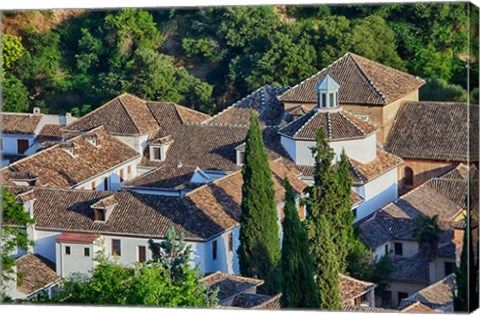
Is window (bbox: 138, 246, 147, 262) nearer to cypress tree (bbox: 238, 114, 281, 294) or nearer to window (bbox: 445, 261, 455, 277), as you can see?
cypress tree (bbox: 238, 114, 281, 294)

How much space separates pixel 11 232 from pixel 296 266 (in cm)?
263

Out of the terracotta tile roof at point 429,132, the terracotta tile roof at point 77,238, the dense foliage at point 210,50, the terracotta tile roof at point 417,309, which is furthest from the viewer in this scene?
the terracotta tile roof at point 429,132

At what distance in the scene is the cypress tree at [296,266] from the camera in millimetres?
16172

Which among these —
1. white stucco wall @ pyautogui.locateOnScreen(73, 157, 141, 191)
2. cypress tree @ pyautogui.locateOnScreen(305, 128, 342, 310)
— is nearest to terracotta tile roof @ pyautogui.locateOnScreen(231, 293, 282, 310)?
cypress tree @ pyautogui.locateOnScreen(305, 128, 342, 310)

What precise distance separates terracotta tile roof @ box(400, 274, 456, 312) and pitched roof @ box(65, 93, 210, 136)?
5.88 m

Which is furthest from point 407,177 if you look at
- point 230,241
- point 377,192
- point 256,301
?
point 256,301

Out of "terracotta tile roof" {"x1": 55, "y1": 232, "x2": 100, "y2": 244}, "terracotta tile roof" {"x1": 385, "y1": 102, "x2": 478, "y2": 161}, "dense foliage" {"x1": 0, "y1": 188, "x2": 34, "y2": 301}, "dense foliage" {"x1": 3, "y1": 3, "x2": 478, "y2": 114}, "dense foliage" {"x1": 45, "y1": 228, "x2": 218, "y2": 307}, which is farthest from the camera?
"terracotta tile roof" {"x1": 385, "y1": 102, "x2": 478, "y2": 161}

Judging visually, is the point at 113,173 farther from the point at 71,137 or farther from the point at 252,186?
the point at 252,186

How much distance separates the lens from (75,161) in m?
21.4

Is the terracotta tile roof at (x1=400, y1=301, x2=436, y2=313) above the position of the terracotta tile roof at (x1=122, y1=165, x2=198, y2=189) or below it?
below

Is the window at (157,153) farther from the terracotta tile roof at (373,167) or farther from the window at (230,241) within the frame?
the window at (230,241)

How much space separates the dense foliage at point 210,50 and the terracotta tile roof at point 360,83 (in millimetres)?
188

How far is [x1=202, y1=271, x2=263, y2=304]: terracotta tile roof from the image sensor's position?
17216mm

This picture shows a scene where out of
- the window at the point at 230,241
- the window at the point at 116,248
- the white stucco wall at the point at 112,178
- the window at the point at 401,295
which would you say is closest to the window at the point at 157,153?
the white stucco wall at the point at 112,178
